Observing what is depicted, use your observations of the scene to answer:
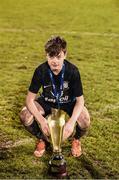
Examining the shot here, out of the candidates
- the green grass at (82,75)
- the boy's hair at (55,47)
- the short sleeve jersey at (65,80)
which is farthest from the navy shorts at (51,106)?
the boy's hair at (55,47)

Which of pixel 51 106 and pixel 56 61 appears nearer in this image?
pixel 56 61

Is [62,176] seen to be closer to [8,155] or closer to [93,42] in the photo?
[8,155]

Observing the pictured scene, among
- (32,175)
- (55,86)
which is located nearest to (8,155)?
(32,175)

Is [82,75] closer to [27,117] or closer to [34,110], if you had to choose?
[27,117]

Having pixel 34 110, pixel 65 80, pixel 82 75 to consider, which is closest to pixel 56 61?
pixel 65 80

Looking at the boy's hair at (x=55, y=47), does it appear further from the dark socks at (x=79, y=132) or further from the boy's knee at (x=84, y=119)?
the dark socks at (x=79, y=132)

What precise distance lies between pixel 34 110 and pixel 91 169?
36.0 inches

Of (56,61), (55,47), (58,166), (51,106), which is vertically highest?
(55,47)

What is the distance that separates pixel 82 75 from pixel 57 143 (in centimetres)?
499

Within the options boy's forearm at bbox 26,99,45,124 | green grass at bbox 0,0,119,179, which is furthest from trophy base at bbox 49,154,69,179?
boy's forearm at bbox 26,99,45,124

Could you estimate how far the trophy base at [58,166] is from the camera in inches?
186

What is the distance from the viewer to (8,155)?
216 inches

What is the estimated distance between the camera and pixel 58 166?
4734 mm

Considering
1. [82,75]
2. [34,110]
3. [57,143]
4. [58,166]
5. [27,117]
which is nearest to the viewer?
[57,143]
